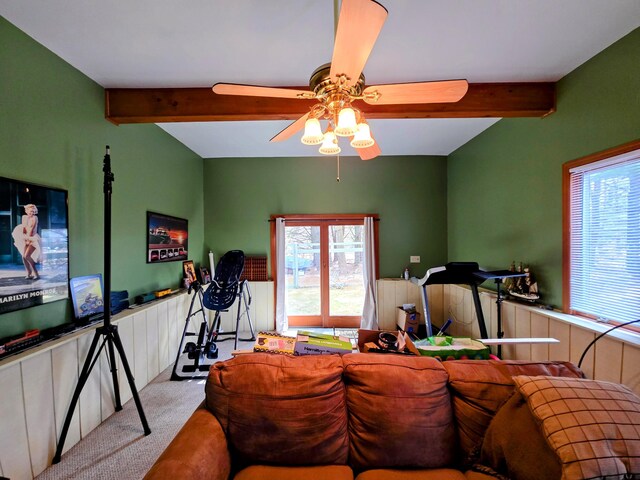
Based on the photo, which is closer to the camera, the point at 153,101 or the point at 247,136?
the point at 153,101

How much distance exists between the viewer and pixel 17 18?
1.58 meters

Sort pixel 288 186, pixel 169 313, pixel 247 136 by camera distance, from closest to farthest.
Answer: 1. pixel 169 313
2. pixel 247 136
3. pixel 288 186

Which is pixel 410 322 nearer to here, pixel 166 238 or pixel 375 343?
pixel 375 343

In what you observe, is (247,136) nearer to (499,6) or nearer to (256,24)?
(256,24)

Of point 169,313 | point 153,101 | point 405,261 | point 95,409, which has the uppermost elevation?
point 153,101

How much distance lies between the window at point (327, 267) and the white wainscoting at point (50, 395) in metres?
2.35

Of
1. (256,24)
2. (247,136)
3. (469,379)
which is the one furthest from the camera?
(247,136)

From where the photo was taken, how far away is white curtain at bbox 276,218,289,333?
421 centimetres

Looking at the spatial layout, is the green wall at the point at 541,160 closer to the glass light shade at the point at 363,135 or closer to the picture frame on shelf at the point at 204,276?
the glass light shade at the point at 363,135

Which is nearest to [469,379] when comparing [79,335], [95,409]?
[79,335]

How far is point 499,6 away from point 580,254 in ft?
6.41

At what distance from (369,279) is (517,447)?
3.20 m

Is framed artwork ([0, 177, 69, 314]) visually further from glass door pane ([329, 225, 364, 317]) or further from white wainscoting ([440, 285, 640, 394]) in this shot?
white wainscoting ([440, 285, 640, 394])

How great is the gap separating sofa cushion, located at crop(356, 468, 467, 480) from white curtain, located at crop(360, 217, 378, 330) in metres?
3.02
